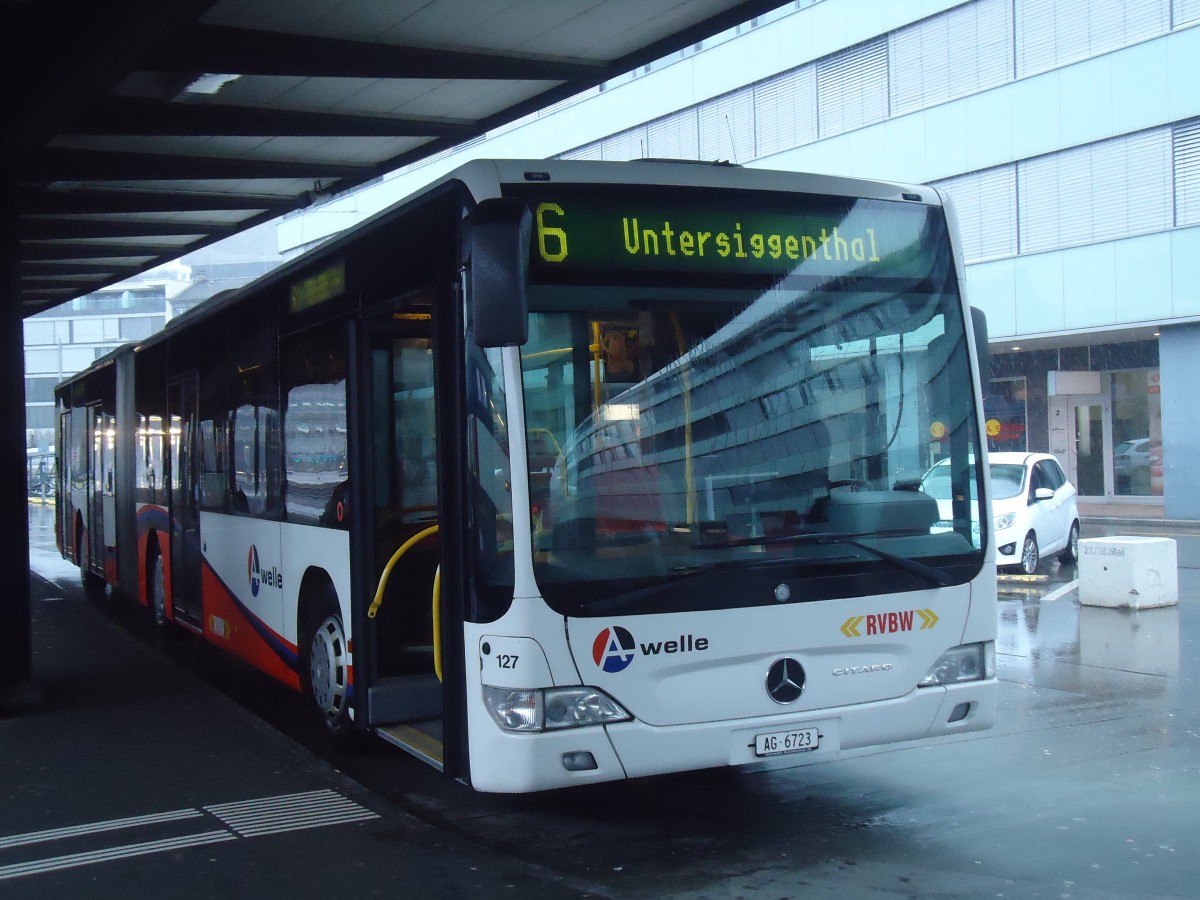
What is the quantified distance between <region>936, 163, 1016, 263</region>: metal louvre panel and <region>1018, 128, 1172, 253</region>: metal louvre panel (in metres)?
0.28

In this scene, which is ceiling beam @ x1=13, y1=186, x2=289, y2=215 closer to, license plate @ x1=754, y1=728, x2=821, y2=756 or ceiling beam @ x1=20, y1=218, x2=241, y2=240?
ceiling beam @ x1=20, y1=218, x2=241, y2=240

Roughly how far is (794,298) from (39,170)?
7.27 m

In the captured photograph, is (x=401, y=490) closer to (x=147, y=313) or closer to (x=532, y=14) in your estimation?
(x=532, y=14)

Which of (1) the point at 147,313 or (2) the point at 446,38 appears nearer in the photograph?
(2) the point at 446,38

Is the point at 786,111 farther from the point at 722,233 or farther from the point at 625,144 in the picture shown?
the point at 722,233

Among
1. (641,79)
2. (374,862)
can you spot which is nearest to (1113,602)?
(374,862)

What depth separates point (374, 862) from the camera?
19.4 ft

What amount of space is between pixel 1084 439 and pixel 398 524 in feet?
87.4

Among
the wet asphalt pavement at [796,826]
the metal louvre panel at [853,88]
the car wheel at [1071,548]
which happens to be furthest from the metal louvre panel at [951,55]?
the wet asphalt pavement at [796,826]

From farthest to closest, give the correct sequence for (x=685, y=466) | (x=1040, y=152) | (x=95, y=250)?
(x=1040, y=152) → (x=95, y=250) → (x=685, y=466)

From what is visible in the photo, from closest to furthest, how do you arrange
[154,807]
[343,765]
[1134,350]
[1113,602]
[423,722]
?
[154,807] < [423,722] < [343,765] < [1113,602] < [1134,350]

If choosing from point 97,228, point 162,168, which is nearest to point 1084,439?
point 97,228

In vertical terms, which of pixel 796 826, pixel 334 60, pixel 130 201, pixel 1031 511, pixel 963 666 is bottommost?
pixel 796 826

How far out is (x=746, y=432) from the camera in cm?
591
